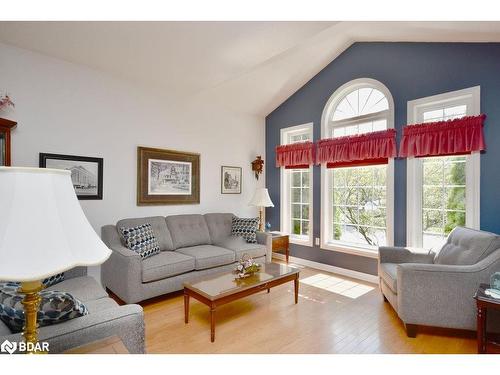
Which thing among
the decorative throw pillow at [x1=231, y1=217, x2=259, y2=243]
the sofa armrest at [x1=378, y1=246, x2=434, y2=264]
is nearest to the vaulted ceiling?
the decorative throw pillow at [x1=231, y1=217, x2=259, y2=243]

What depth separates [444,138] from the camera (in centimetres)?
306

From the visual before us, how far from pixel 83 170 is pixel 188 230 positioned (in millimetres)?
1495

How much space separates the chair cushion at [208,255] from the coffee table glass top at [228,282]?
0.56 m

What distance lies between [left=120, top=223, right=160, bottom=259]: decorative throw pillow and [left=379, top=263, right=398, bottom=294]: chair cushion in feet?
8.33

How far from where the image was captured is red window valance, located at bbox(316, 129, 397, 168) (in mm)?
3529

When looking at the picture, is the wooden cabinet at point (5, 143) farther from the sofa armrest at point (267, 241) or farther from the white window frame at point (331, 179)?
the white window frame at point (331, 179)

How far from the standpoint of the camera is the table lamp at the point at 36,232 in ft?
2.53

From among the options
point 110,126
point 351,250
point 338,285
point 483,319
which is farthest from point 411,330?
point 110,126

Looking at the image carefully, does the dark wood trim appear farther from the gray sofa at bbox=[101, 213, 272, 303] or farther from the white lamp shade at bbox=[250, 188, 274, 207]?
the white lamp shade at bbox=[250, 188, 274, 207]

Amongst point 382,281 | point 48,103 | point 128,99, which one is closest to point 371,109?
point 382,281

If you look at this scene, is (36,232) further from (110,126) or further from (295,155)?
(295,155)

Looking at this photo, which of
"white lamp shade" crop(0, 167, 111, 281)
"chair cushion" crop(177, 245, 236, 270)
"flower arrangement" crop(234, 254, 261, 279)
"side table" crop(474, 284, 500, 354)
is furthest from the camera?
"chair cushion" crop(177, 245, 236, 270)

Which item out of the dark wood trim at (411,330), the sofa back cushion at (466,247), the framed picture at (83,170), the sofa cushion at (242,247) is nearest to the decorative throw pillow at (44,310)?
the framed picture at (83,170)
